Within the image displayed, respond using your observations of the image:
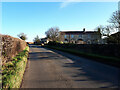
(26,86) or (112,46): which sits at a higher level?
(112,46)

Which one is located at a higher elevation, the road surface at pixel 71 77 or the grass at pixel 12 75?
the grass at pixel 12 75

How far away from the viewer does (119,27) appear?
16.4 meters

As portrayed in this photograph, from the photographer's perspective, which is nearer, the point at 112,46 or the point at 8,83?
the point at 8,83

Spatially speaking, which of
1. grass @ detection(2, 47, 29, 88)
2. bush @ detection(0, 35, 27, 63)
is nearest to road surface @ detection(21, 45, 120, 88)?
grass @ detection(2, 47, 29, 88)

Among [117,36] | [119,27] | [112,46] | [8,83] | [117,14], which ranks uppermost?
[117,14]

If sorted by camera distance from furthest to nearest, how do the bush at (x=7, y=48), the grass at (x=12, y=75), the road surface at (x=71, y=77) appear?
the bush at (x=7, y=48) → the road surface at (x=71, y=77) → the grass at (x=12, y=75)

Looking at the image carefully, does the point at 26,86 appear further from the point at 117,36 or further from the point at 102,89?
the point at 117,36

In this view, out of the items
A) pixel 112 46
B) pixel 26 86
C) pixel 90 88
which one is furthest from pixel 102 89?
pixel 112 46

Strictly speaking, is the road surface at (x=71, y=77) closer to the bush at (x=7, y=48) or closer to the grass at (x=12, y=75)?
the grass at (x=12, y=75)

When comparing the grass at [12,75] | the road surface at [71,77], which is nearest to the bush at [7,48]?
the grass at [12,75]

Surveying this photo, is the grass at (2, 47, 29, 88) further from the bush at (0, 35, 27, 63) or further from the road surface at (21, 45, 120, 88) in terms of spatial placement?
the bush at (0, 35, 27, 63)

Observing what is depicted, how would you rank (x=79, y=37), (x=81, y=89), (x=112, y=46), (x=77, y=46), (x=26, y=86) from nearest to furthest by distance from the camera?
(x=81, y=89) < (x=26, y=86) < (x=112, y=46) < (x=77, y=46) < (x=79, y=37)

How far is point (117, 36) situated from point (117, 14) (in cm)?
381

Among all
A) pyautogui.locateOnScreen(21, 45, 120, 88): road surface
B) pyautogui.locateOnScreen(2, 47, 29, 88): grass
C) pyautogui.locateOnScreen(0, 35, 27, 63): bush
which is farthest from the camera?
pyautogui.locateOnScreen(0, 35, 27, 63): bush
